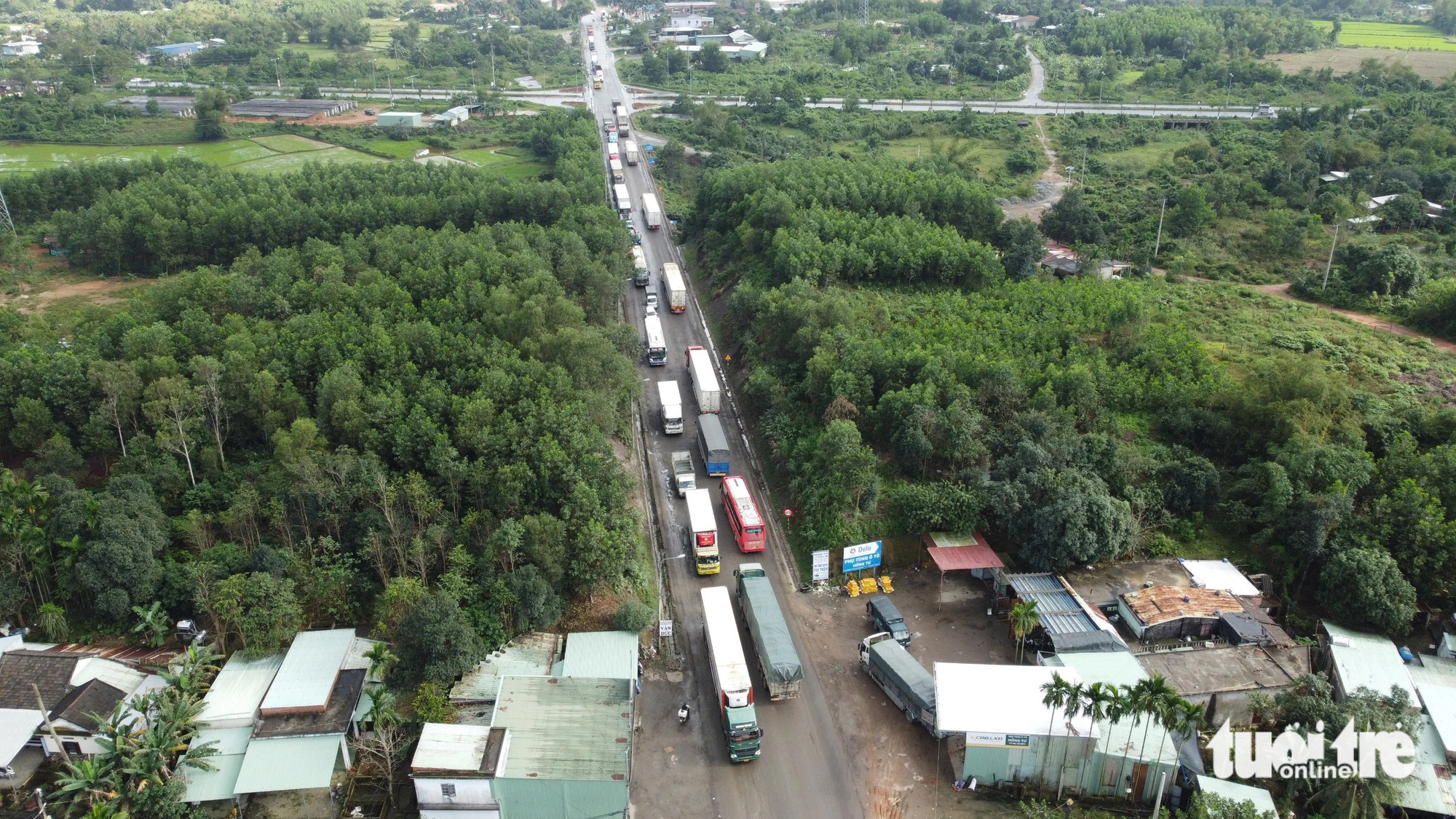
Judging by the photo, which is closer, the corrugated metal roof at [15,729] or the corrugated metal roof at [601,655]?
the corrugated metal roof at [15,729]

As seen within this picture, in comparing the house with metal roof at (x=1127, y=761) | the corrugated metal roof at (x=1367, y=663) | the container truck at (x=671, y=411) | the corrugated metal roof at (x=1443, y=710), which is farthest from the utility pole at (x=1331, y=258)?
the house with metal roof at (x=1127, y=761)

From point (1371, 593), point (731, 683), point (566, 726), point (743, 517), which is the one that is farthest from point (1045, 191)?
point (566, 726)

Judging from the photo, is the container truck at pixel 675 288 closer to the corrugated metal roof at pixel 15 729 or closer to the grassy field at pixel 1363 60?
the corrugated metal roof at pixel 15 729

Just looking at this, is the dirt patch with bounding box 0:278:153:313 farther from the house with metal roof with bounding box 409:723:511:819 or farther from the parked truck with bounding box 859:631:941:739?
the parked truck with bounding box 859:631:941:739

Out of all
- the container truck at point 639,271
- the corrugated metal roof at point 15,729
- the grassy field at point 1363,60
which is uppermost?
the grassy field at point 1363,60

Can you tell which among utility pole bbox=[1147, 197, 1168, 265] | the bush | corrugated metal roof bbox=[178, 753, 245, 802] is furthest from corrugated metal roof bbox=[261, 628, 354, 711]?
utility pole bbox=[1147, 197, 1168, 265]

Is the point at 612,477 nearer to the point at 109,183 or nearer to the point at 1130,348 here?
the point at 1130,348
